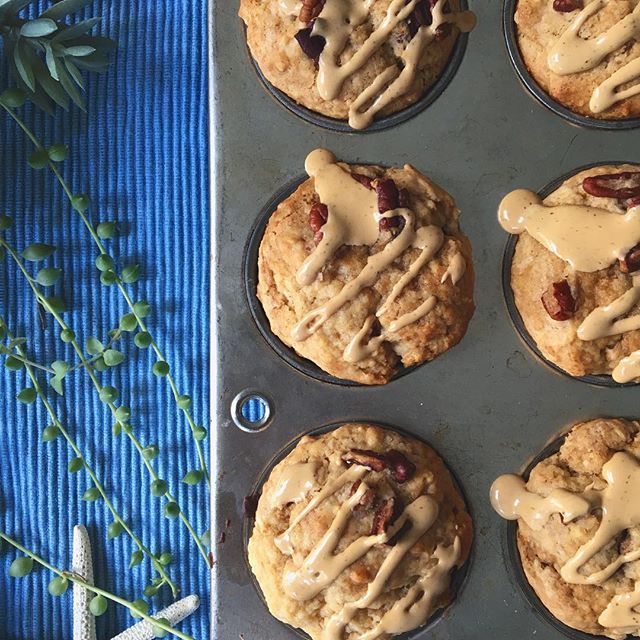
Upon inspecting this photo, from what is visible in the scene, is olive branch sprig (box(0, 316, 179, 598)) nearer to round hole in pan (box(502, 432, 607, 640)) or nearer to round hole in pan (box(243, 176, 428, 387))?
round hole in pan (box(243, 176, 428, 387))

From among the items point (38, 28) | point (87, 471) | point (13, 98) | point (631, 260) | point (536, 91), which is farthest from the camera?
point (87, 471)

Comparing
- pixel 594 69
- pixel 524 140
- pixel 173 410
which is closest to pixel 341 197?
pixel 524 140

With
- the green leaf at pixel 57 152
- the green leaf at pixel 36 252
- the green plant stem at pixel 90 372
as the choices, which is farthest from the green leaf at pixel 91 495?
Result: the green leaf at pixel 57 152

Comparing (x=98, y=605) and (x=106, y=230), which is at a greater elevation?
(x=106, y=230)

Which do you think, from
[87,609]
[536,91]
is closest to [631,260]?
[536,91]

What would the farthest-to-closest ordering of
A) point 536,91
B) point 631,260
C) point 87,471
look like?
point 87,471
point 536,91
point 631,260

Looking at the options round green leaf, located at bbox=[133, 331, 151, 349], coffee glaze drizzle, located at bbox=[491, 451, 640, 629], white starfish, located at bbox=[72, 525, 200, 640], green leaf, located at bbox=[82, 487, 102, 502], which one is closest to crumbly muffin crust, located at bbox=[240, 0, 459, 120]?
round green leaf, located at bbox=[133, 331, 151, 349]

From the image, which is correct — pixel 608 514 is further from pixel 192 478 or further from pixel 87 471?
pixel 87 471

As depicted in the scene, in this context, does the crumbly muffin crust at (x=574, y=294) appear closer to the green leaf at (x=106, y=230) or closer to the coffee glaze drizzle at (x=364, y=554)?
the coffee glaze drizzle at (x=364, y=554)
